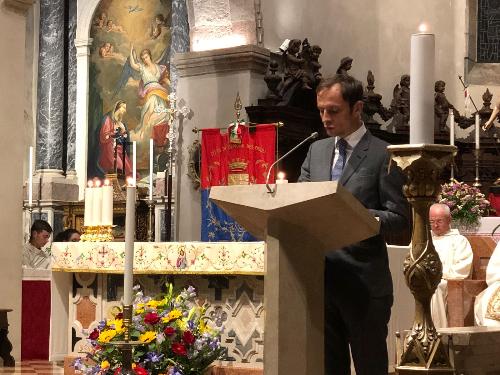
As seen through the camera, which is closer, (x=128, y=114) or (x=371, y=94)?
(x=371, y=94)

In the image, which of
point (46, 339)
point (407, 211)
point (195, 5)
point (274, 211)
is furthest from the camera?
point (195, 5)

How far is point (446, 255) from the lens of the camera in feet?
29.9

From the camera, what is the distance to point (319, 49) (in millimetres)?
12445

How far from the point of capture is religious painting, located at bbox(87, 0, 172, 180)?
16375 millimetres

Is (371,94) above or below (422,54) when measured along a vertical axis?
above

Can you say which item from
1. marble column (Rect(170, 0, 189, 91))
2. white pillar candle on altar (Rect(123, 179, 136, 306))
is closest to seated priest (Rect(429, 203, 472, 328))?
white pillar candle on altar (Rect(123, 179, 136, 306))

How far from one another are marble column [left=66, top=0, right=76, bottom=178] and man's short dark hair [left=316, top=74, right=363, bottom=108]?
12.7 meters

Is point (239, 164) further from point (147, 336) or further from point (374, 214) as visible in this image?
point (374, 214)

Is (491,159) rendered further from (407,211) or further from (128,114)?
(407,211)

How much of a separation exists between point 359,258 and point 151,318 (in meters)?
2.34

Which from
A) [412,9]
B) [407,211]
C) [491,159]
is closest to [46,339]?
[491,159]

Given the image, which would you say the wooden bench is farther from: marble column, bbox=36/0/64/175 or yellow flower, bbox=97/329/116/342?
marble column, bbox=36/0/64/175

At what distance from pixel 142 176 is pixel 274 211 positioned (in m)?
12.6

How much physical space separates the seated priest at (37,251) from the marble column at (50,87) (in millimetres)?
4325
